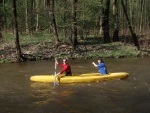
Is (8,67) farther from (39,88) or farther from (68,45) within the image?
(68,45)

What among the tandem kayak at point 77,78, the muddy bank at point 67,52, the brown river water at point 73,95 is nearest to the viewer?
the brown river water at point 73,95

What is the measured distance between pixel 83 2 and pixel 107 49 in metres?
4.71

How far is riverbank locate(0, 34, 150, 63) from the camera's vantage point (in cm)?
2288

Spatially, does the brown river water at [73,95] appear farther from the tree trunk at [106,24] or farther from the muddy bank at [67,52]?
the tree trunk at [106,24]

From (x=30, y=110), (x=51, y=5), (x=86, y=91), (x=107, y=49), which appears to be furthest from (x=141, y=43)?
(x=30, y=110)

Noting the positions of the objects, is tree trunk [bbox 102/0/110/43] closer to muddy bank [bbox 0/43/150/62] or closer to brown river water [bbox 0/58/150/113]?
muddy bank [bbox 0/43/150/62]

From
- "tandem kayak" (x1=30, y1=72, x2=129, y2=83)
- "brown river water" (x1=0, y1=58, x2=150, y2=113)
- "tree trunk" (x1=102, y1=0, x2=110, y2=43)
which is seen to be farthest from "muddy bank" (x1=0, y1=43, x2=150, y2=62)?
"tandem kayak" (x1=30, y1=72, x2=129, y2=83)

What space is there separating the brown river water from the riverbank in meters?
3.90

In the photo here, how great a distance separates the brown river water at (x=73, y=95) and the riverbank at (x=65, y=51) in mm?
3902

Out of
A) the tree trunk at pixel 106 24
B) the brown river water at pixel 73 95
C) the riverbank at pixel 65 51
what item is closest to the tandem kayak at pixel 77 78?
the brown river water at pixel 73 95

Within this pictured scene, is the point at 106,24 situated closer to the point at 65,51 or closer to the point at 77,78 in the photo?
the point at 65,51

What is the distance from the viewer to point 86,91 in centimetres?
1352

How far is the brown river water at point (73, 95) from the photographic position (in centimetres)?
1082

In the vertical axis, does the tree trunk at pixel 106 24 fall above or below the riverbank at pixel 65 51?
above
